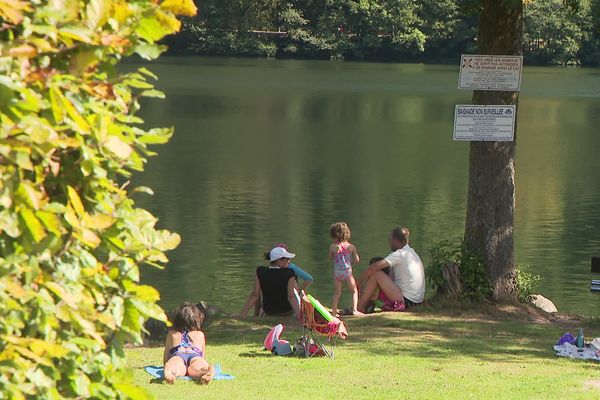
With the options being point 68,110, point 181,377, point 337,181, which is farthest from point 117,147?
point 337,181

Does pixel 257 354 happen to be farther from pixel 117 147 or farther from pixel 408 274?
pixel 117 147

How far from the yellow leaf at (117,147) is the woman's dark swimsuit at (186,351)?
4.58 metres

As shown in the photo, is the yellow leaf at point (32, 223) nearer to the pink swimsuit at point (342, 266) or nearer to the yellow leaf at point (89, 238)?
the yellow leaf at point (89, 238)

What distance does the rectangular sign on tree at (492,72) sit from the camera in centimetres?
1034

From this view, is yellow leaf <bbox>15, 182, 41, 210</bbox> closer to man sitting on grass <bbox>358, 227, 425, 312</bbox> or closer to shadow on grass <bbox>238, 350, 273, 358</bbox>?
shadow on grass <bbox>238, 350, 273, 358</bbox>

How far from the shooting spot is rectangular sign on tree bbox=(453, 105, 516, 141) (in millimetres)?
10359

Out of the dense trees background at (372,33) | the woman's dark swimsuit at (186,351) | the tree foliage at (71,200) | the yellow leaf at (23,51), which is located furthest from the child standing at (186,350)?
the dense trees background at (372,33)

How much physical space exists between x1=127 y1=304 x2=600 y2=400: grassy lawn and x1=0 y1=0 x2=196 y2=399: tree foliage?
143 inches

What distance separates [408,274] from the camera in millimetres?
10414

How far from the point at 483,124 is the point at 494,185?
55 cm

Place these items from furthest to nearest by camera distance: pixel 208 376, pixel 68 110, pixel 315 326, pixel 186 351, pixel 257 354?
pixel 257 354
pixel 315 326
pixel 186 351
pixel 208 376
pixel 68 110

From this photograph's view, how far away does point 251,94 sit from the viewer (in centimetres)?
5931

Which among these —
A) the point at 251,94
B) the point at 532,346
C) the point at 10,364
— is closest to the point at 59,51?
the point at 10,364

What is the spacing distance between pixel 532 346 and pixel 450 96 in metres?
52.6
